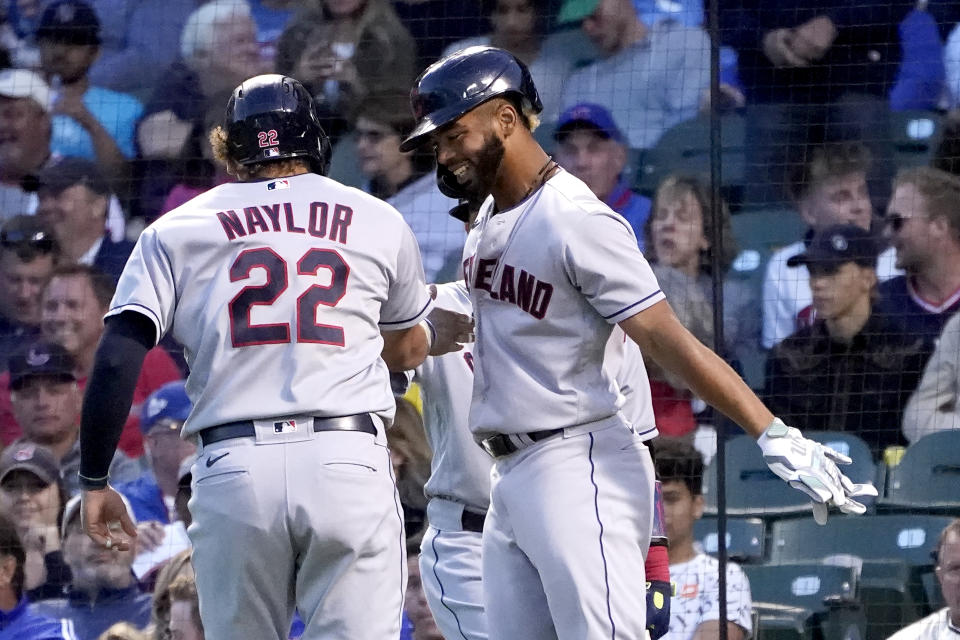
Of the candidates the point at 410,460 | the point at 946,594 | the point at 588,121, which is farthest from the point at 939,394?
the point at 410,460

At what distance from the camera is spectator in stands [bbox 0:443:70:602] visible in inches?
220

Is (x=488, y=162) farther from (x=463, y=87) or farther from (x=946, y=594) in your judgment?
(x=946, y=594)

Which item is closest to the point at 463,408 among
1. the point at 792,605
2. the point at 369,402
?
the point at 369,402

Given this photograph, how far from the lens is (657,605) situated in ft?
11.5

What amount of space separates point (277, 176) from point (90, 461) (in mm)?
732

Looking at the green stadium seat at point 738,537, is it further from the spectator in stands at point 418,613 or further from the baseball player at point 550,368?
the baseball player at point 550,368

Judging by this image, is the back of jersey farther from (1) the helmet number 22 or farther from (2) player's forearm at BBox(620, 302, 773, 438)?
(2) player's forearm at BBox(620, 302, 773, 438)

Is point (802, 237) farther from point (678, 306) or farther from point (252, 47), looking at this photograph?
point (252, 47)

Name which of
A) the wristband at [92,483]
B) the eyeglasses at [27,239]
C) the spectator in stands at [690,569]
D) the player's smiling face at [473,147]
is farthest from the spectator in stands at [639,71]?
the wristband at [92,483]

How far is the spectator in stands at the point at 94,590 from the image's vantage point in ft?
18.0

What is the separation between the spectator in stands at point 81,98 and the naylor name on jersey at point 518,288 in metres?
3.51

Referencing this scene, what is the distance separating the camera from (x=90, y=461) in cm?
289

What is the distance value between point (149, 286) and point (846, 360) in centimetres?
318

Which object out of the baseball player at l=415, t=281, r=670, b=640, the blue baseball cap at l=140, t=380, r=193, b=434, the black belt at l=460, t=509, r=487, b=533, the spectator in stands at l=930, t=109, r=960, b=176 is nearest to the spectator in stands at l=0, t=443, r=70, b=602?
the blue baseball cap at l=140, t=380, r=193, b=434
